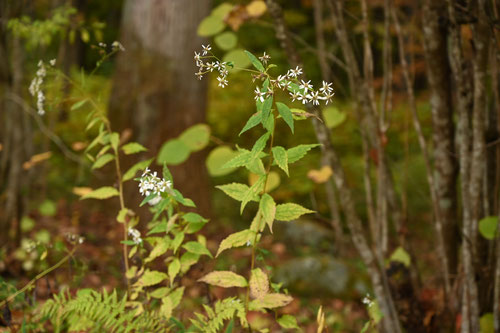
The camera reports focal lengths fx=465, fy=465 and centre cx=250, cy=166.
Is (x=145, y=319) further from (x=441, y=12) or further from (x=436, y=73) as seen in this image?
(x=441, y=12)

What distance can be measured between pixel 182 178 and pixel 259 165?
9.88 feet

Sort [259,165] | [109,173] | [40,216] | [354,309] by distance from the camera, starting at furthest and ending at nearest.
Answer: [40,216] → [109,173] → [354,309] → [259,165]

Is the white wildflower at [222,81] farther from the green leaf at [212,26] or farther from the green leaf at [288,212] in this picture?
the green leaf at [212,26]

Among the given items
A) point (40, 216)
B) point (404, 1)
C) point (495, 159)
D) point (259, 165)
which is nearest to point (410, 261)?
point (495, 159)

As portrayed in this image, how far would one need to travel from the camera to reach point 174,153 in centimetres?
228

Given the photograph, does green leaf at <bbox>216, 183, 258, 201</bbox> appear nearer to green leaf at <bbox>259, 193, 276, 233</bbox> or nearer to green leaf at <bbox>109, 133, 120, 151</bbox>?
green leaf at <bbox>259, 193, 276, 233</bbox>

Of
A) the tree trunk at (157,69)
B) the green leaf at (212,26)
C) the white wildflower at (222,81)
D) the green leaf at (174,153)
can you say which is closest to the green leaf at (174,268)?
the white wildflower at (222,81)

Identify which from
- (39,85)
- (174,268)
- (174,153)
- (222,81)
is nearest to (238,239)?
(174,268)

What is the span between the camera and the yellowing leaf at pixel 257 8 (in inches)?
82.9

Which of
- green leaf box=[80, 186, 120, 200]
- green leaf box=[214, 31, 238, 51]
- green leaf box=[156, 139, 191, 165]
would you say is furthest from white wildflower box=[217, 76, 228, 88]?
green leaf box=[156, 139, 191, 165]

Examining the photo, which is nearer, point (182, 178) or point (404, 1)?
point (182, 178)

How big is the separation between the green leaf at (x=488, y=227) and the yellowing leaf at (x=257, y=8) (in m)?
1.30

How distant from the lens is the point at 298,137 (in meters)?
6.26

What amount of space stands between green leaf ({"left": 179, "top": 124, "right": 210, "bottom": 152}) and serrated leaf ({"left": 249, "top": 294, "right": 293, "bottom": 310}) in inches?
41.6
